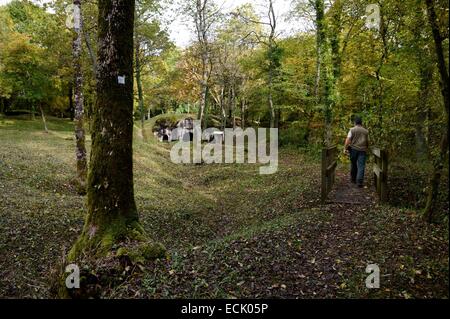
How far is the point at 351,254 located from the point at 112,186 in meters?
3.97

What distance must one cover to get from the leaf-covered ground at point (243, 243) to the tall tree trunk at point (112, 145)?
23.0 inches

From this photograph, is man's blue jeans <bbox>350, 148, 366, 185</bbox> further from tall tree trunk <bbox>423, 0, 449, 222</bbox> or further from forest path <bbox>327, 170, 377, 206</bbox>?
tall tree trunk <bbox>423, 0, 449, 222</bbox>

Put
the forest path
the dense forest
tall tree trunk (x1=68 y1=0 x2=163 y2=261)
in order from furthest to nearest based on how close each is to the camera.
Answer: the forest path, tall tree trunk (x1=68 y1=0 x2=163 y2=261), the dense forest

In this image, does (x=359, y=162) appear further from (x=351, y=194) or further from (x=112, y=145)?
(x=112, y=145)

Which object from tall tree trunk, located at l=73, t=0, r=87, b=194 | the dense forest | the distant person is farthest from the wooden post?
tall tree trunk, located at l=73, t=0, r=87, b=194

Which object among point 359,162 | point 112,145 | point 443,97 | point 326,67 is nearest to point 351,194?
point 359,162

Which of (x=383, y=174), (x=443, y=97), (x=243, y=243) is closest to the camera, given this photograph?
(x=443, y=97)

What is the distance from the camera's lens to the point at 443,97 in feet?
13.9

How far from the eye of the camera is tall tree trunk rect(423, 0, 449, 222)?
414 cm

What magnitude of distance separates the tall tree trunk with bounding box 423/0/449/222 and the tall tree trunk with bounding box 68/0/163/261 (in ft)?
14.5

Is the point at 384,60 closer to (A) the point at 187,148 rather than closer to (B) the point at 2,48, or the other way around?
(A) the point at 187,148

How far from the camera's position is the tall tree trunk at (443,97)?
4.14m

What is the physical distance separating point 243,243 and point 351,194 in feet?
14.1

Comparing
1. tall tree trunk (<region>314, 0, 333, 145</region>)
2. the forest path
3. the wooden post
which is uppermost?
tall tree trunk (<region>314, 0, 333, 145</region>)
